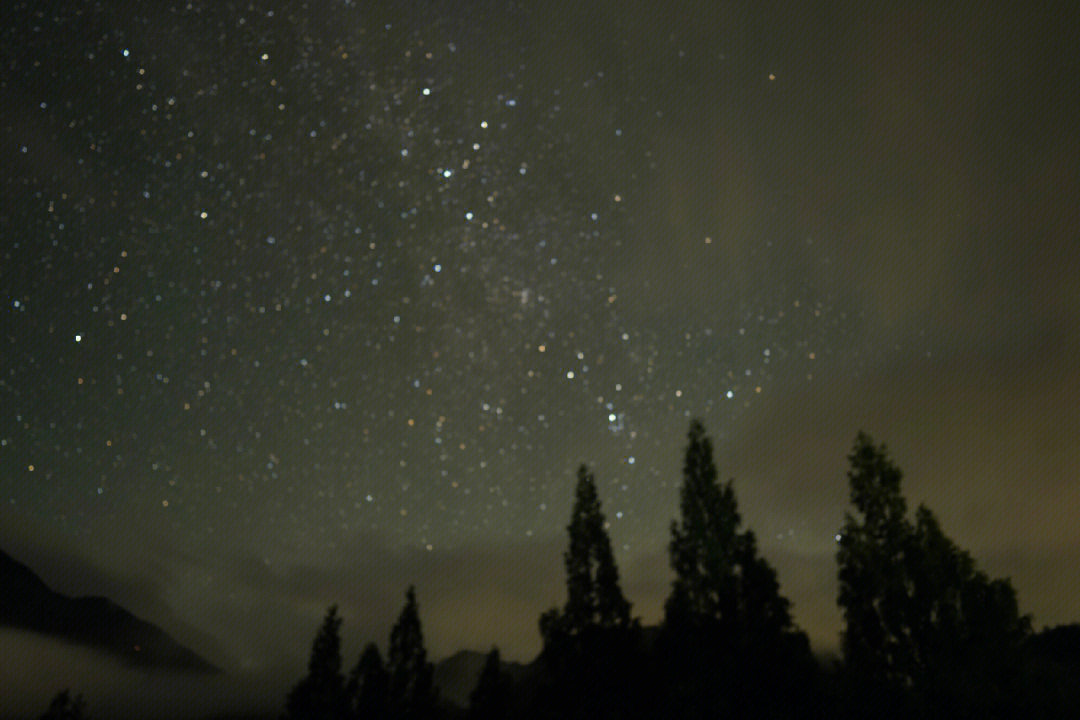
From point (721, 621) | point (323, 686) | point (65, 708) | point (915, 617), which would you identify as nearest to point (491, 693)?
point (323, 686)

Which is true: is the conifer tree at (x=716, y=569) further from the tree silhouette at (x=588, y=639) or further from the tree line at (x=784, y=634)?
the tree silhouette at (x=588, y=639)

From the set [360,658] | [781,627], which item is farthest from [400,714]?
[781,627]

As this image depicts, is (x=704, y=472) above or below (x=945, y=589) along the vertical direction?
above

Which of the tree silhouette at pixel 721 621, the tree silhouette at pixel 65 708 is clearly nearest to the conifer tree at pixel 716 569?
the tree silhouette at pixel 721 621

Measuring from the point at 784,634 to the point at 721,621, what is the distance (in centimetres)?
219

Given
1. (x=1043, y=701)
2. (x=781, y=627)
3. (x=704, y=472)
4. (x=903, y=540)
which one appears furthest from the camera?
(x=704, y=472)

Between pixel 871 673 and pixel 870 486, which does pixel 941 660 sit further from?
pixel 870 486

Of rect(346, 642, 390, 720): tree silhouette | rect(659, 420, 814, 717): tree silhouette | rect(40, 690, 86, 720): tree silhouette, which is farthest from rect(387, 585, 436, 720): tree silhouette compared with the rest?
rect(40, 690, 86, 720): tree silhouette

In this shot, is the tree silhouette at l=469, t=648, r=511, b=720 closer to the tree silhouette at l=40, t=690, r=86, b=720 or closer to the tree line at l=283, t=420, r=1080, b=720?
the tree line at l=283, t=420, r=1080, b=720

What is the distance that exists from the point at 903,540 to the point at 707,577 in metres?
6.74

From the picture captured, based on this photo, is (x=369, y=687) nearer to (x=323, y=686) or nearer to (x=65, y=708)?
(x=323, y=686)

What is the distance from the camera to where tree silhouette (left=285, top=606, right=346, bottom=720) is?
32219 millimetres

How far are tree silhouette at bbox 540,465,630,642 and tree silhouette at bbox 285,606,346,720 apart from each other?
554 inches

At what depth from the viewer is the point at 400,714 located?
104 ft
